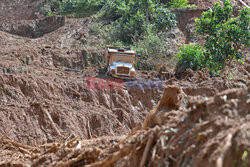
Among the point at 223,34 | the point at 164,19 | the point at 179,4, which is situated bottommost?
the point at 223,34

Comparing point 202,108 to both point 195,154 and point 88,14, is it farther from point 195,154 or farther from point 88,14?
point 88,14

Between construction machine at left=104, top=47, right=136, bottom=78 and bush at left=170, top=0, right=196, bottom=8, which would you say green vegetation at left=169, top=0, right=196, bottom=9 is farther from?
construction machine at left=104, top=47, right=136, bottom=78

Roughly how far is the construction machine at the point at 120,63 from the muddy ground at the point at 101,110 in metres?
0.43

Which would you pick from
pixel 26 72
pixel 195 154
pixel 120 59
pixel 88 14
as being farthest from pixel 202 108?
pixel 88 14

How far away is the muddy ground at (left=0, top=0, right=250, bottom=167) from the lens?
4.17m

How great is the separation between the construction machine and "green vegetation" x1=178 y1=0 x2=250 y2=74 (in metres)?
3.66

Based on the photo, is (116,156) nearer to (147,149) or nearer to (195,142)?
(147,149)

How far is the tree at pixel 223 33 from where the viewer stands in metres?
17.0

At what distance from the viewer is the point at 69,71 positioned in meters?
17.8

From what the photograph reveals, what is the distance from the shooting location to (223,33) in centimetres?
1738

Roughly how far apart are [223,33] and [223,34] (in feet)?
0.15

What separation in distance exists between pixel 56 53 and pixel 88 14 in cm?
996

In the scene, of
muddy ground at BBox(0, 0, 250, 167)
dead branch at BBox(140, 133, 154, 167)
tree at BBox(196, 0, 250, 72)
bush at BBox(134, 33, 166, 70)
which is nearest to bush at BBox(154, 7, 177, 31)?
muddy ground at BBox(0, 0, 250, 167)

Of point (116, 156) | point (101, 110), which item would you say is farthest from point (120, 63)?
point (116, 156)
